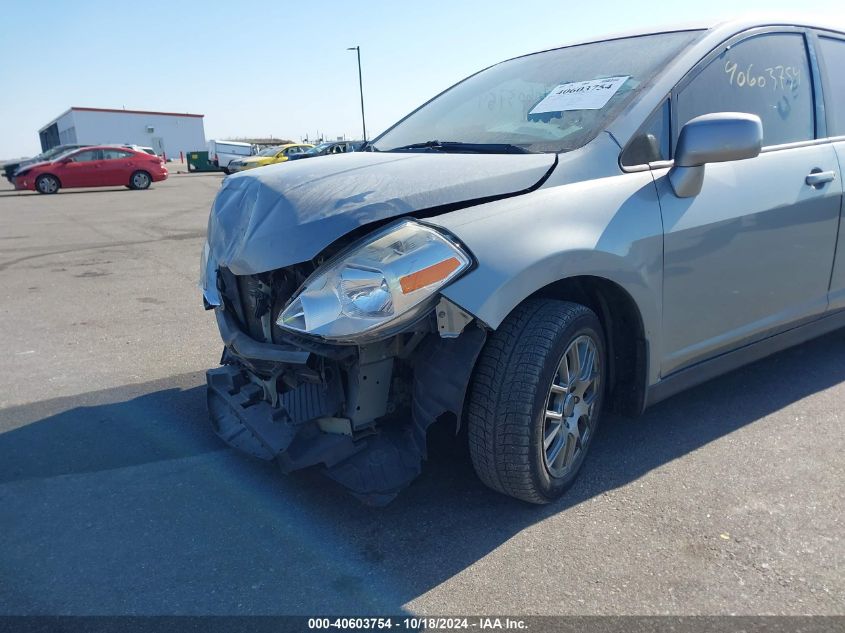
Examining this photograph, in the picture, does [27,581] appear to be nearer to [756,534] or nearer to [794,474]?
[756,534]

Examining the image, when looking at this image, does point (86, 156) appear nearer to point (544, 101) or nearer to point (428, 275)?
point (544, 101)

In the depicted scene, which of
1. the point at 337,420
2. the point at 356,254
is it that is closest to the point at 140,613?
the point at 337,420

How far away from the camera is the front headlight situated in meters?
2.16

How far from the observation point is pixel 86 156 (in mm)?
22516

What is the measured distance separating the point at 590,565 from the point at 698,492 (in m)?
0.72

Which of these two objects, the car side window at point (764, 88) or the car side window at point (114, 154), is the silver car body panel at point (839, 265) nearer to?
the car side window at point (764, 88)

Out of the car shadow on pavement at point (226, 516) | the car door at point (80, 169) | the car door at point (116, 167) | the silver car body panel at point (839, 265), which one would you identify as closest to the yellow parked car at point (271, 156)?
the car door at point (116, 167)

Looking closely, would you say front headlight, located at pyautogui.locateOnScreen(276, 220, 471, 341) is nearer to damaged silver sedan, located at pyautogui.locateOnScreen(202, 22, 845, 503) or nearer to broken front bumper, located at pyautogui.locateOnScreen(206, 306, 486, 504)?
damaged silver sedan, located at pyautogui.locateOnScreen(202, 22, 845, 503)

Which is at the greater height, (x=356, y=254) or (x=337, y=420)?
(x=356, y=254)

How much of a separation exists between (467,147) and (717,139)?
1.07m

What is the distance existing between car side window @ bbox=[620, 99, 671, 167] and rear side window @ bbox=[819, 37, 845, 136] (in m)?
1.36

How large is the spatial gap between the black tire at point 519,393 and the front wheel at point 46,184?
23523mm

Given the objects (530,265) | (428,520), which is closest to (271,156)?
(428,520)

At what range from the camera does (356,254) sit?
227cm
